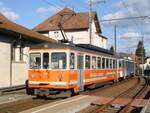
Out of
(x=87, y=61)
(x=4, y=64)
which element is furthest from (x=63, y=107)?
(x=4, y=64)

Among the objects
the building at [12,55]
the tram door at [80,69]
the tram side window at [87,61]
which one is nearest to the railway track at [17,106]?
the tram door at [80,69]

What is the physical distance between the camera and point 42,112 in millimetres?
13766

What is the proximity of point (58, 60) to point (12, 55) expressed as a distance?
21.6ft

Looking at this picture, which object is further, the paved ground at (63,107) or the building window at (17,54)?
the building window at (17,54)

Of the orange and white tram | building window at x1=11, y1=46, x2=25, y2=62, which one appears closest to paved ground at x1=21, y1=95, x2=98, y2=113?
the orange and white tram

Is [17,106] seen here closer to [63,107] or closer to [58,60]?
[63,107]

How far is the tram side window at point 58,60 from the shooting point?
18906 millimetres

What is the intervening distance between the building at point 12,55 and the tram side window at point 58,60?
4.89m

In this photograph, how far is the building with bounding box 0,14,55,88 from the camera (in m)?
23.1

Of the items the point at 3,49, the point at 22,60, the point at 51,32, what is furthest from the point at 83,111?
the point at 51,32

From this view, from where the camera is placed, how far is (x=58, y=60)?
19.1 metres

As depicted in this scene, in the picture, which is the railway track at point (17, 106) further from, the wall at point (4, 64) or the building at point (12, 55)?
the building at point (12, 55)

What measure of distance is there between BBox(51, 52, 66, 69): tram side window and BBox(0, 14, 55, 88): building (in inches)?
193

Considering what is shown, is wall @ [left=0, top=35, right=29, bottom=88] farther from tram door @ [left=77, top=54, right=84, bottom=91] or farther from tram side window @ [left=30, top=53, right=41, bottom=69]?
tram door @ [left=77, top=54, right=84, bottom=91]
